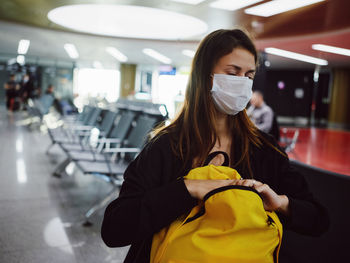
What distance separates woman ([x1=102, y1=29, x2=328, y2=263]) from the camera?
33.0 inches

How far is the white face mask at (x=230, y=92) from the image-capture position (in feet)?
3.34

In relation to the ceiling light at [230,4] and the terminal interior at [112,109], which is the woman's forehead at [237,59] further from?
the ceiling light at [230,4]

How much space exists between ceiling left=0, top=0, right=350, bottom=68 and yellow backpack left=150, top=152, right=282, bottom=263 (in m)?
7.08

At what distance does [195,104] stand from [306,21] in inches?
342

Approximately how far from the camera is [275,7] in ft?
23.6

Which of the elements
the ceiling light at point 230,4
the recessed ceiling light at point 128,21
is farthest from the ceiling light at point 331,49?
the ceiling light at point 230,4

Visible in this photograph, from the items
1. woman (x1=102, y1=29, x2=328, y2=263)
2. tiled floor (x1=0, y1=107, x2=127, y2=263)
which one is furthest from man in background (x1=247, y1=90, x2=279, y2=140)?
woman (x1=102, y1=29, x2=328, y2=263)

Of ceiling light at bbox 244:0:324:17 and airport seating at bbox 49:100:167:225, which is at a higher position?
ceiling light at bbox 244:0:324:17

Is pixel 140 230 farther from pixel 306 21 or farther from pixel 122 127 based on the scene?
pixel 306 21

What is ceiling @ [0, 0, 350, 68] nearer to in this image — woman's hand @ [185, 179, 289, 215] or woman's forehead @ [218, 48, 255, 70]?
woman's forehead @ [218, 48, 255, 70]

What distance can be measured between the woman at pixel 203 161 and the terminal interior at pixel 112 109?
0.48 feet

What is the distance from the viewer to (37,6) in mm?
8367

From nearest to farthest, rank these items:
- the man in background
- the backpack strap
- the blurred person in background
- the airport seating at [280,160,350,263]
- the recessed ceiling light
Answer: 1. the backpack strap
2. the airport seating at [280,160,350,263]
3. the man in background
4. the recessed ceiling light
5. the blurred person in background

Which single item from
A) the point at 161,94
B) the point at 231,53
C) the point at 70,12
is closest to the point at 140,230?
the point at 231,53
